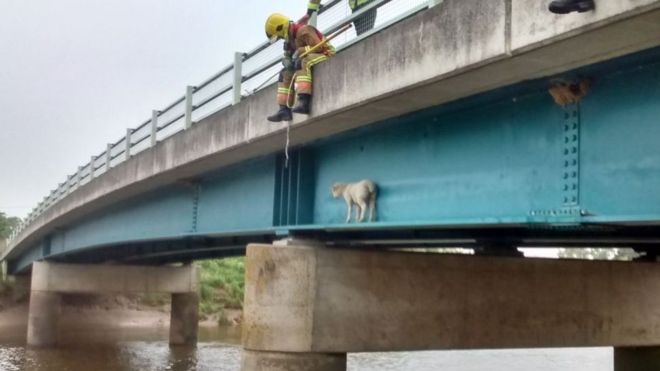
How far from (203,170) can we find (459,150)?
22.1 ft

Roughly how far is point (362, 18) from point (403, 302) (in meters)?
3.35

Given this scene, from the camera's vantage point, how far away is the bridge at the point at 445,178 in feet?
19.6

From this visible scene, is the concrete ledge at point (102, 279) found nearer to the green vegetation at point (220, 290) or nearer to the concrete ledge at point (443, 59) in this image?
the green vegetation at point (220, 290)

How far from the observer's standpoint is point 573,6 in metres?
5.13

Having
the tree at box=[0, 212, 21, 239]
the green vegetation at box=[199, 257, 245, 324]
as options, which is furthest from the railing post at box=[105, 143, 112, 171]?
the tree at box=[0, 212, 21, 239]

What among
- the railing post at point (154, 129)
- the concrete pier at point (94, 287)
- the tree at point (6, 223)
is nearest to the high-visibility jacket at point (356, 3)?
the railing post at point (154, 129)

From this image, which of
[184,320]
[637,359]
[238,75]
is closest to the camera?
[238,75]

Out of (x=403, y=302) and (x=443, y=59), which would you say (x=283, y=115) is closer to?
(x=403, y=302)

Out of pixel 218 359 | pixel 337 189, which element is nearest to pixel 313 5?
pixel 337 189

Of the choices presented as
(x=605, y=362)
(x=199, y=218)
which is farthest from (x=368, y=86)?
(x=605, y=362)

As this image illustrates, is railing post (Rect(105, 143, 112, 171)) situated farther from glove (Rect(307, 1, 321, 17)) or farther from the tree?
the tree

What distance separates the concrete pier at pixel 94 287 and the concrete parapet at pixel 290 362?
76.2 ft

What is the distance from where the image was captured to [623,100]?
6.06 meters

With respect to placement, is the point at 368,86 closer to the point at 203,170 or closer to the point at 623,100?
the point at 623,100
